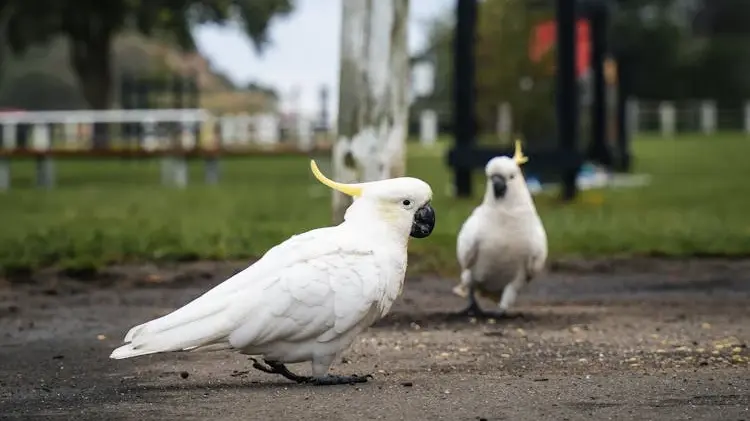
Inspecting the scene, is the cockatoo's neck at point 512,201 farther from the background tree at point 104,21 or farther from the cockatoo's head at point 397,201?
the background tree at point 104,21

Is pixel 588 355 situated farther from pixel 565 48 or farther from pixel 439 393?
pixel 565 48

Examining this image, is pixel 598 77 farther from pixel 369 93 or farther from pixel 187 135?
pixel 369 93

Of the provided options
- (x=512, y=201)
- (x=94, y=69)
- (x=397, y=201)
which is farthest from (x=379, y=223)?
(x=94, y=69)

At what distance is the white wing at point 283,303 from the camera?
200 inches

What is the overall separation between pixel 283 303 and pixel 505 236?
255 cm

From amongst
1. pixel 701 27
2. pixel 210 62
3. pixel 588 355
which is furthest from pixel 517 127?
pixel 701 27

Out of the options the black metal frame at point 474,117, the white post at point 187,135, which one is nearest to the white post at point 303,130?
the white post at point 187,135

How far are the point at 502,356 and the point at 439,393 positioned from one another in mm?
1132

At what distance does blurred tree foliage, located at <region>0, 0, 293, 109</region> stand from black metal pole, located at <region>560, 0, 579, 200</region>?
12.0 m

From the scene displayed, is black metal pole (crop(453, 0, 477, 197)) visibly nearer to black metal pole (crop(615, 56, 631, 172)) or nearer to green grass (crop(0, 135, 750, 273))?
green grass (crop(0, 135, 750, 273))

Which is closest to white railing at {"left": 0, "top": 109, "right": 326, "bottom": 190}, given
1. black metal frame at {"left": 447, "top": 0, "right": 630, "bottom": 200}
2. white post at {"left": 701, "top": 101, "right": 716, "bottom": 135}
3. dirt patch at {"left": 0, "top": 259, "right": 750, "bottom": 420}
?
black metal frame at {"left": 447, "top": 0, "right": 630, "bottom": 200}

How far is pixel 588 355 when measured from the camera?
6.27 meters

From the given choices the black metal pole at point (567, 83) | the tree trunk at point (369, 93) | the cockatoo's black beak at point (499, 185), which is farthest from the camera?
the black metal pole at point (567, 83)

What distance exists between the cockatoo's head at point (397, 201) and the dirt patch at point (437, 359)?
65 cm
